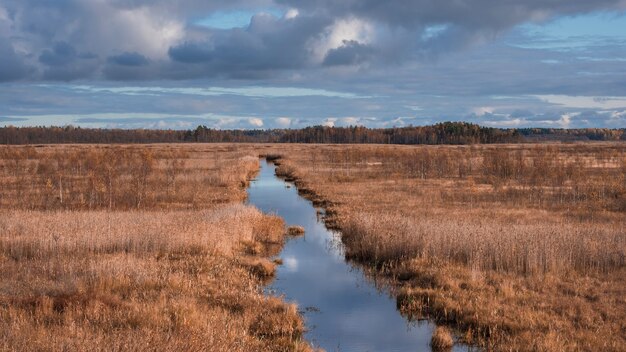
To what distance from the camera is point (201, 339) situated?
1005 cm

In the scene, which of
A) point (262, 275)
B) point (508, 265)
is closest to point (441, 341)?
point (508, 265)

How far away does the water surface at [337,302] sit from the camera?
13508 millimetres

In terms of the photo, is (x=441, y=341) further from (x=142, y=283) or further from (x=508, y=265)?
(x=142, y=283)

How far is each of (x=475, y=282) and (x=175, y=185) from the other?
32.7 m

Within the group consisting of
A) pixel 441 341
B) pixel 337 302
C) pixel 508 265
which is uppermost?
pixel 508 265

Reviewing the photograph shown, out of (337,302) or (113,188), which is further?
(113,188)

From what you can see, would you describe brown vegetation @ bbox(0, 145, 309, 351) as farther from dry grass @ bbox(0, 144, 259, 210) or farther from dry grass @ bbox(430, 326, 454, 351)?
dry grass @ bbox(0, 144, 259, 210)

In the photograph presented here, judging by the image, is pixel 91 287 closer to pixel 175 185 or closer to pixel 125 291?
pixel 125 291

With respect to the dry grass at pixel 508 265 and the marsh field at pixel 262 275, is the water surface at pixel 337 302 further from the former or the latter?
the dry grass at pixel 508 265

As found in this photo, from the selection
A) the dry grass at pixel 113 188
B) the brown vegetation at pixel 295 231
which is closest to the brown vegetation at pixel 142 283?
the brown vegetation at pixel 295 231

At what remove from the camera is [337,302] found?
55.2 feet

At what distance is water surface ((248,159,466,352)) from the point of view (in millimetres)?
13508

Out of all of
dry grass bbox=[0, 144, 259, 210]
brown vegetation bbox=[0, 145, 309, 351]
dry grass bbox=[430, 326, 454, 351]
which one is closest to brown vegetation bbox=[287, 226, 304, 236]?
brown vegetation bbox=[0, 145, 309, 351]

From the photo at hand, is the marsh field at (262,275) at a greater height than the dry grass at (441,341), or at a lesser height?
greater
